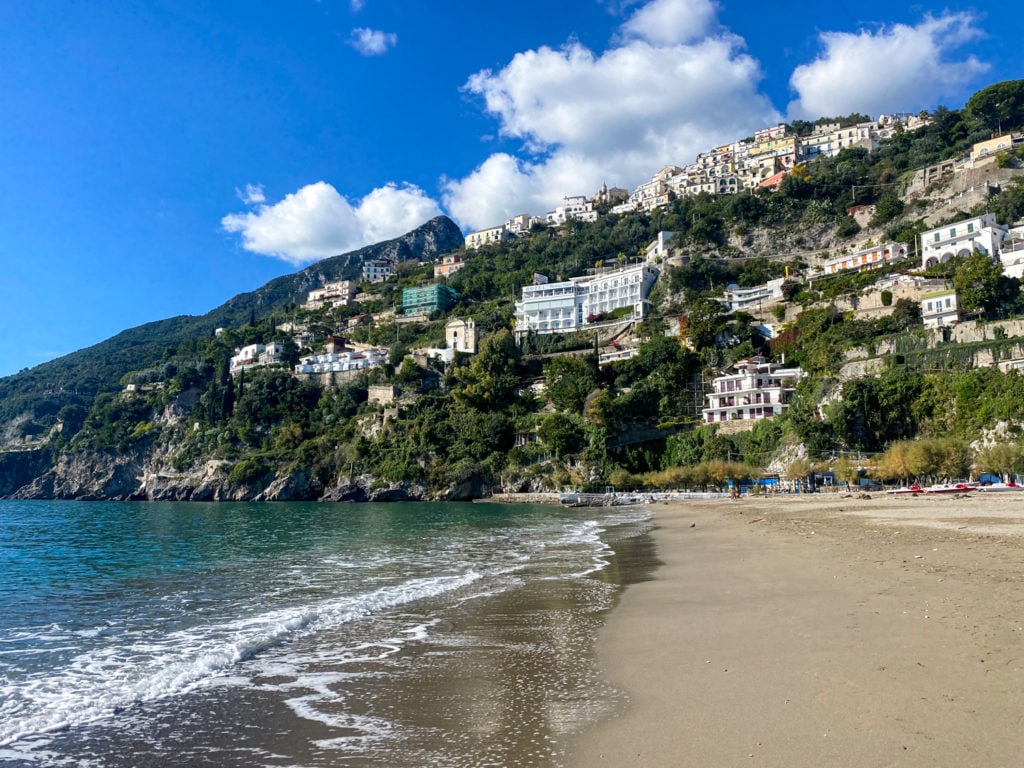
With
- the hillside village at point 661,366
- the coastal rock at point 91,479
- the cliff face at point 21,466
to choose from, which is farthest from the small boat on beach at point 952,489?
the cliff face at point 21,466

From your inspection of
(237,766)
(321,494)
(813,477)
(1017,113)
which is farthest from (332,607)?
(1017,113)

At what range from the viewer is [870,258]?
68.4 metres

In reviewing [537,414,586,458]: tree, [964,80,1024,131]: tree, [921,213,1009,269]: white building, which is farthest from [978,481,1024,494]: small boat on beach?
[964,80,1024,131]: tree

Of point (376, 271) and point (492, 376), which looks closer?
point (492, 376)

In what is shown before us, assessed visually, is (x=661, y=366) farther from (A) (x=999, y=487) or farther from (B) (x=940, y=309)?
(A) (x=999, y=487)

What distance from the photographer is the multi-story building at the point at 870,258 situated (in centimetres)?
6675

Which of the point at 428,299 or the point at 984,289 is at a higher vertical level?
the point at 428,299

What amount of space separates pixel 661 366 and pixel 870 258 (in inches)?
1039

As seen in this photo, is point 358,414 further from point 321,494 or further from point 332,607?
point 332,607

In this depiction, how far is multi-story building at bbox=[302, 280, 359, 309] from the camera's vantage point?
13425 centimetres

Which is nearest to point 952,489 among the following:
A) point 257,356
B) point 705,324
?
point 705,324

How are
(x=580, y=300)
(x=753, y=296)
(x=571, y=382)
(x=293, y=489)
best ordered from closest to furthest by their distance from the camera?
Result: (x=571, y=382)
(x=293, y=489)
(x=753, y=296)
(x=580, y=300)

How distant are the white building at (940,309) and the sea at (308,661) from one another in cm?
4526

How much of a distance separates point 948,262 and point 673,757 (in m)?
66.6
